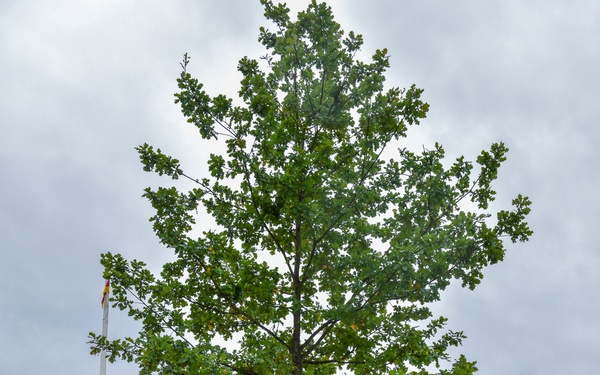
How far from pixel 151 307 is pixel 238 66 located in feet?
16.0

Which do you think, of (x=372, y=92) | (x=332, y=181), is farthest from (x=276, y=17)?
(x=332, y=181)

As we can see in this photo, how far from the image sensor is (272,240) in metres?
11.0

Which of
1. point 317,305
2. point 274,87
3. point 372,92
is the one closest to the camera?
point 317,305

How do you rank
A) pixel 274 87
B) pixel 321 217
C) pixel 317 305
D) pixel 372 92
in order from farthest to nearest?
pixel 274 87 → pixel 372 92 → pixel 317 305 → pixel 321 217

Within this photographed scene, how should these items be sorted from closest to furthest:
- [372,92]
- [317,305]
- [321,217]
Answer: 1. [321,217]
2. [317,305]
3. [372,92]

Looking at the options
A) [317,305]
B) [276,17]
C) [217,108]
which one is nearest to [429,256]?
[317,305]

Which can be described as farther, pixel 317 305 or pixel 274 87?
pixel 274 87

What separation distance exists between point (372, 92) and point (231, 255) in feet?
14.0

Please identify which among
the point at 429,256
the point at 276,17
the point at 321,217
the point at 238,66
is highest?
the point at 276,17

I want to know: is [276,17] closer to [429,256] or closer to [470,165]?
[470,165]

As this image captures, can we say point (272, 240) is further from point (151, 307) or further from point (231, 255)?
point (151, 307)

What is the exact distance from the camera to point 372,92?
456 inches

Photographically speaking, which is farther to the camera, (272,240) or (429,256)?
(272,240)

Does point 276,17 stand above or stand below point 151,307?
above
